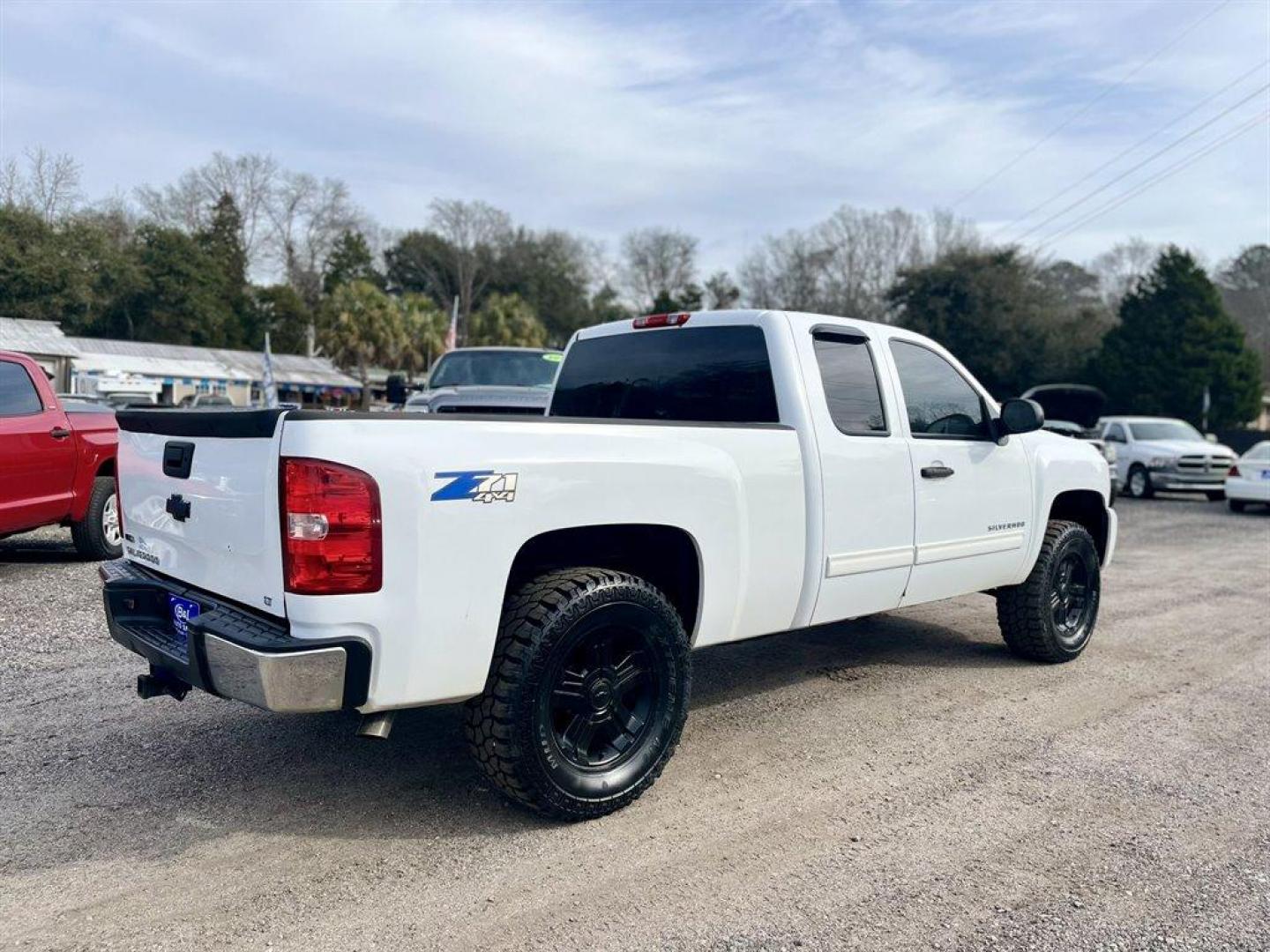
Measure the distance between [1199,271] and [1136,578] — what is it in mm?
29454

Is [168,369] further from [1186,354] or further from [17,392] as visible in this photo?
[1186,354]

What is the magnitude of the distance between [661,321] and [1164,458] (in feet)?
60.1

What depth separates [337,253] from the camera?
239 feet

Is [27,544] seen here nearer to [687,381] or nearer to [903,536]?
[687,381]

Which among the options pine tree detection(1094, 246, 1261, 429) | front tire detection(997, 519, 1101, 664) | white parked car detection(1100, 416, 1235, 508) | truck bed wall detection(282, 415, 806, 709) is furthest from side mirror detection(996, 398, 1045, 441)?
pine tree detection(1094, 246, 1261, 429)

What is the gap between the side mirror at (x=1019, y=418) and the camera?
5.27 meters

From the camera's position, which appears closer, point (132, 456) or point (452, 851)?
point (452, 851)

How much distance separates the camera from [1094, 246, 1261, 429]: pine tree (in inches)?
1308

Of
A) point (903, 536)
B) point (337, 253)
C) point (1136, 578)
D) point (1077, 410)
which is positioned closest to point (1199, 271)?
point (1077, 410)

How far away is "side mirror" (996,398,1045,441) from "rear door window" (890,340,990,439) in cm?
9

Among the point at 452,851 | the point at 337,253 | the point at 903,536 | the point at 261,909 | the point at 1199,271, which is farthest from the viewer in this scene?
the point at 337,253

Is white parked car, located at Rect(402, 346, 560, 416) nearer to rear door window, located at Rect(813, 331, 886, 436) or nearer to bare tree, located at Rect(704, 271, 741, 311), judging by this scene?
rear door window, located at Rect(813, 331, 886, 436)

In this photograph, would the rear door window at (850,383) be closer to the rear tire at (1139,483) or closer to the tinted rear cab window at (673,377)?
the tinted rear cab window at (673,377)

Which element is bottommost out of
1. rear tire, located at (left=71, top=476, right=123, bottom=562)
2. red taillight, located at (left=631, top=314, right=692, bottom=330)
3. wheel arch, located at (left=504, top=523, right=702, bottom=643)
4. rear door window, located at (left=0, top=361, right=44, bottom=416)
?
rear tire, located at (left=71, top=476, right=123, bottom=562)
